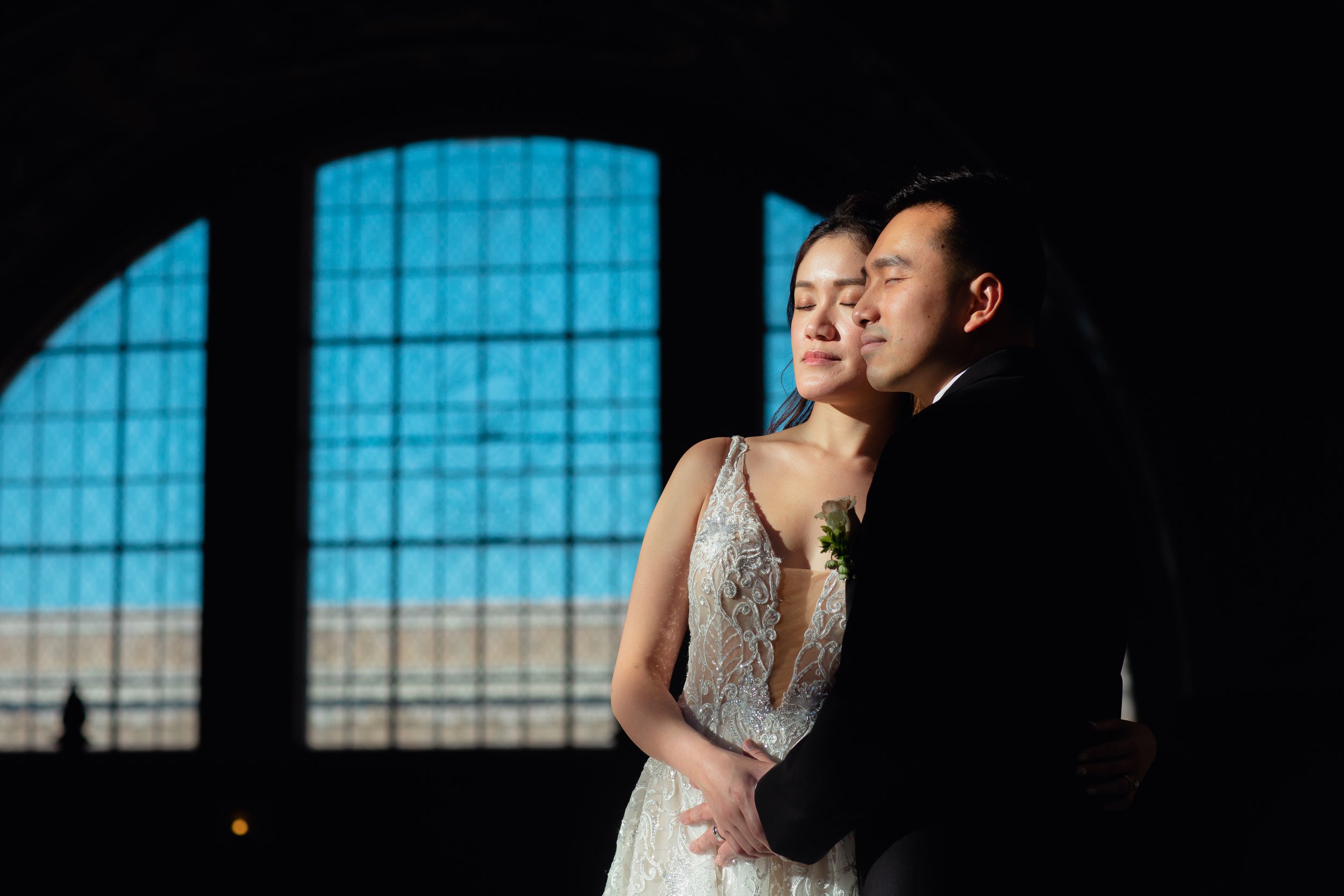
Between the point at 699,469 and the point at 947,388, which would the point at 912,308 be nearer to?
the point at 947,388

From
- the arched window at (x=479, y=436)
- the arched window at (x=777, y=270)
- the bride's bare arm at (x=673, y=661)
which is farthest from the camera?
the arched window at (x=479, y=436)

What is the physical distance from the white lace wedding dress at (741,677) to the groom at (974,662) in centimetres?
42

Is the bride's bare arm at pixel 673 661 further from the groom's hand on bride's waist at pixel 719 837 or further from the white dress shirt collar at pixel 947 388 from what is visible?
the white dress shirt collar at pixel 947 388

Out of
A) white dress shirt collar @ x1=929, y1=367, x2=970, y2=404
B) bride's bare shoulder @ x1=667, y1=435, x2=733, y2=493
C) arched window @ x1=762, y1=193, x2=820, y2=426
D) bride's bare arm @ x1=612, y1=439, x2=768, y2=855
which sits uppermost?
arched window @ x1=762, y1=193, x2=820, y2=426

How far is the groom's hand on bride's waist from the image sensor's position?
2102 millimetres

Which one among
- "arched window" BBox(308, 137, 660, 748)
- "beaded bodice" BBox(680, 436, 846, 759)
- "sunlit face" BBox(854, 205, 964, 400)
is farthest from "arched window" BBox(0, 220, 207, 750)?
"sunlit face" BBox(854, 205, 964, 400)

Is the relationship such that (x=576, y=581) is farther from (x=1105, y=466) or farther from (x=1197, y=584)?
(x=1105, y=466)

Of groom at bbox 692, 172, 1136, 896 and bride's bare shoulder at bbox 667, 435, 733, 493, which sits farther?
bride's bare shoulder at bbox 667, 435, 733, 493

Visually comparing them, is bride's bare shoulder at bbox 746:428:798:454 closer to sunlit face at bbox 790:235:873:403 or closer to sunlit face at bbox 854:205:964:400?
sunlit face at bbox 790:235:873:403

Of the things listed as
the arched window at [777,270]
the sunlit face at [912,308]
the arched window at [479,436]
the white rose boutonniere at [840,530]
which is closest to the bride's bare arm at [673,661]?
the white rose boutonniere at [840,530]

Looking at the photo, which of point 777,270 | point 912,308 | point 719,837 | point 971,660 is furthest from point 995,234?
point 777,270

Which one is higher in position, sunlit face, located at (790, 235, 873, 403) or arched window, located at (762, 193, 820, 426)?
arched window, located at (762, 193, 820, 426)

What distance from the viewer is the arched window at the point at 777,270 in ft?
36.3

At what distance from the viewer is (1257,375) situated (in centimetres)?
814
